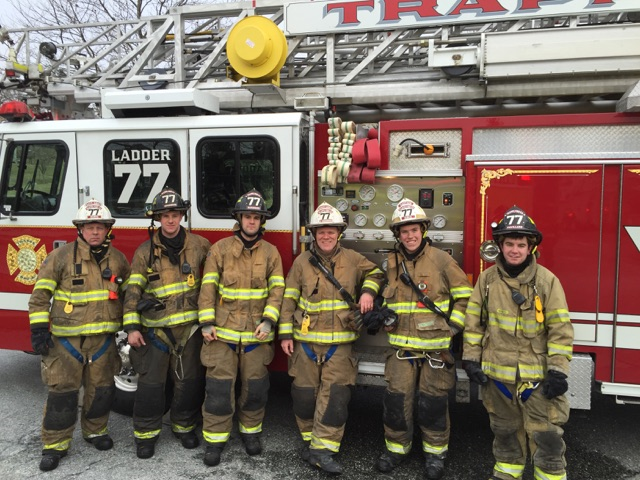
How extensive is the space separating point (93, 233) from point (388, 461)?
2698mm

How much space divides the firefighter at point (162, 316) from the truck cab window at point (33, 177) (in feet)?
3.92

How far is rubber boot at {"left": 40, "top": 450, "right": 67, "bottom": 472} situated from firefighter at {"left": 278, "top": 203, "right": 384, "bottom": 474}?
1756mm

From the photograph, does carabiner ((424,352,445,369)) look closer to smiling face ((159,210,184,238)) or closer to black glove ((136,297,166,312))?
black glove ((136,297,166,312))

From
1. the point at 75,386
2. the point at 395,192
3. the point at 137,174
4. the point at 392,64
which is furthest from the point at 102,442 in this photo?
the point at 392,64

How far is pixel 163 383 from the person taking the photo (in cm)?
396

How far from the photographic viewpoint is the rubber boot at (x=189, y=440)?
13.2ft

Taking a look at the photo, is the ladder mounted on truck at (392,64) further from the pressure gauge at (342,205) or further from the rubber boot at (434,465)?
the rubber boot at (434,465)

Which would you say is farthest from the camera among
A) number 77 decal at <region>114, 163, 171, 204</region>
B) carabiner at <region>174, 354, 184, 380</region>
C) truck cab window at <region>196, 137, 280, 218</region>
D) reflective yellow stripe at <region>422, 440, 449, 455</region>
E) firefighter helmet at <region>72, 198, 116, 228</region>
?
number 77 decal at <region>114, 163, 171, 204</region>

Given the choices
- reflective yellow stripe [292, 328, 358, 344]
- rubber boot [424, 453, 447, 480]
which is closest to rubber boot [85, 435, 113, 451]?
reflective yellow stripe [292, 328, 358, 344]

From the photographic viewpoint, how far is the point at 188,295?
3945 millimetres

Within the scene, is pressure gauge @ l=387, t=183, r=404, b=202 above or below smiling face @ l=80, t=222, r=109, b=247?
above

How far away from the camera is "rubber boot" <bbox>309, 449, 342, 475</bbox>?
3.59 meters

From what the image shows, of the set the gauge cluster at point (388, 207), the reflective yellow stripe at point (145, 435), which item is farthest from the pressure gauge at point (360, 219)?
the reflective yellow stripe at point (145, 435)

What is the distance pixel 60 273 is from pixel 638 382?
13.5 ft
